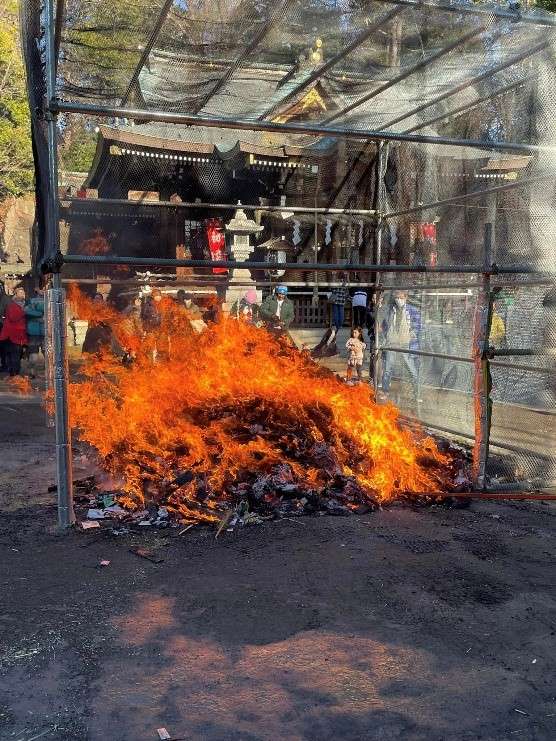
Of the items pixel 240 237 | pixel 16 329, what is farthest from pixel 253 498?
pixel 16 329

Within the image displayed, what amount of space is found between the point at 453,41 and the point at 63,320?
405cm

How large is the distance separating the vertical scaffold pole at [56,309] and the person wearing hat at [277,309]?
24.0 ft

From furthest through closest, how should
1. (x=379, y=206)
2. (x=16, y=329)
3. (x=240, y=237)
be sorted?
(x=240, y=237)
(x=16, y=329)
(x=379, y=206)

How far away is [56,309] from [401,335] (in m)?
5.03

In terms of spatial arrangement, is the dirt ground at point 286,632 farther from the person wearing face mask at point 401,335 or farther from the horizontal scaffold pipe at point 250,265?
the person wearing face mask at point 401,335

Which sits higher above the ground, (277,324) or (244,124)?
(244,124)

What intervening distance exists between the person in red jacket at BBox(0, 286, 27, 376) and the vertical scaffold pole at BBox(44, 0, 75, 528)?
935 centimetres

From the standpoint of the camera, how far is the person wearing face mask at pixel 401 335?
26.5 ft

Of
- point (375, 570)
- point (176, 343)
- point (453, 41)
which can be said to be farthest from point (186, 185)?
point (375, 570)

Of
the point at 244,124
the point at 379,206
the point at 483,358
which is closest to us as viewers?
the point at 244,124

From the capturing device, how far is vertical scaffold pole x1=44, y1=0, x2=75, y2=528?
4.44 m

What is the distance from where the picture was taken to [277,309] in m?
12.9

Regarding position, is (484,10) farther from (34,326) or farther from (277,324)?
(34,326)

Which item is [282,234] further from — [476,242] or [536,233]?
[536,233]
